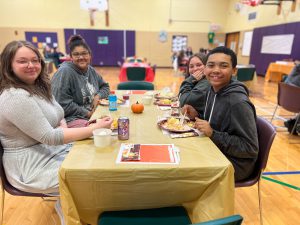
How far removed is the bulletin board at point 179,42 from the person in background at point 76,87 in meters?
11.5

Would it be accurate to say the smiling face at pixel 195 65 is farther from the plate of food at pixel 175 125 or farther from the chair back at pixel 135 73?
the chair back at pixel 135 73

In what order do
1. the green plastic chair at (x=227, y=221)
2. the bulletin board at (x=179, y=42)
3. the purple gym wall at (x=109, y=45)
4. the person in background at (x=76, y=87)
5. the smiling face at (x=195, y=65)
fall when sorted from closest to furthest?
the green plastic chair at (x=227, y=221), the person in background at (x=76, y=87), the smiling face at (x=195, y=65), the purple gym wall at (x=109, y=45), the bulletin board at (x=179, y=42)

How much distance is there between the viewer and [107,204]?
117 cm

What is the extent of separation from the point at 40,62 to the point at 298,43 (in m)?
8.93

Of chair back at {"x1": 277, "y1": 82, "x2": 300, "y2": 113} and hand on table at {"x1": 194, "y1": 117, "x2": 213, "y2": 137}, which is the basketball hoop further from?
hand on table at {"x1": 194, "y1": 117, "x2": 213, "y2": 137}

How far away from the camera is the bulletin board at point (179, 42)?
13.2m

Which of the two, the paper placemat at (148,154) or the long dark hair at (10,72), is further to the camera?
the long dark hair at (10,72)

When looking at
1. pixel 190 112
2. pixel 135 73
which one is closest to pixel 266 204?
pixel 190 112

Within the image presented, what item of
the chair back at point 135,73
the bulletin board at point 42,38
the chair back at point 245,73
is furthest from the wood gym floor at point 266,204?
the bulletin board at point 42,38

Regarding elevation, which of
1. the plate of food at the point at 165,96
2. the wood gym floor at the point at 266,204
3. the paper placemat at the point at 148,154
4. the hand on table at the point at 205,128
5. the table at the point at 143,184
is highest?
the hand on table at the point at 205,128

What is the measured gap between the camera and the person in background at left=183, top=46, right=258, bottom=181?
1.36 meters

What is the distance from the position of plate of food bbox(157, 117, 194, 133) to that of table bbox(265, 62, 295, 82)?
668cm

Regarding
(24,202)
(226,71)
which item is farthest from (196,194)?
(24,202)

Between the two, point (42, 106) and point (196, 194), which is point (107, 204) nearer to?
point (196, 194)
